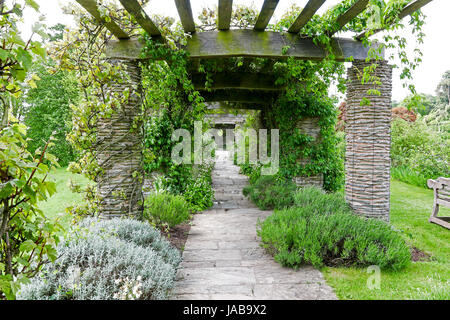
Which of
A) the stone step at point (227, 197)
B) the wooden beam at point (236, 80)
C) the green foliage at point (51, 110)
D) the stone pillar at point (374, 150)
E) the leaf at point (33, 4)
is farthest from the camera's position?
the green foliage at point (51, 110)

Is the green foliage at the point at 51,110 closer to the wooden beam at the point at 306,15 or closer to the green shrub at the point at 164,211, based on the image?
the green shrub at the point at 164,211

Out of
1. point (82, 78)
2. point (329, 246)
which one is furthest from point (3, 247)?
point (329, 246)

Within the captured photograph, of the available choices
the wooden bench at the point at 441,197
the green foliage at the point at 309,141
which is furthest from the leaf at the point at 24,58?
the wooden bench at the point at 441,197

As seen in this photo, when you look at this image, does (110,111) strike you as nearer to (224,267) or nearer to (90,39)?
(90,39)

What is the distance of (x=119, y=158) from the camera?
11.6 feet

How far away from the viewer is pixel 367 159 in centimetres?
377

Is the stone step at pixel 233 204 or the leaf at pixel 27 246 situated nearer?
the leaf at pixel 27 246

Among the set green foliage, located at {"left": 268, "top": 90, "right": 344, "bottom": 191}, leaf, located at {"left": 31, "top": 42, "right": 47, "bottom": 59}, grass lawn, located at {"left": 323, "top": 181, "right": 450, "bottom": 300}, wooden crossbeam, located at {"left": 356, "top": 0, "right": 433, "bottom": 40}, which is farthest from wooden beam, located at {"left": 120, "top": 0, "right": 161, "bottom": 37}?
green foliage, located at {"left": 268, "top": 90, "right": 344, "bottom": 191}

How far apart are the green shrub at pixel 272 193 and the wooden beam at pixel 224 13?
329cm

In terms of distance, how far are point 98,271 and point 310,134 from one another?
501cm

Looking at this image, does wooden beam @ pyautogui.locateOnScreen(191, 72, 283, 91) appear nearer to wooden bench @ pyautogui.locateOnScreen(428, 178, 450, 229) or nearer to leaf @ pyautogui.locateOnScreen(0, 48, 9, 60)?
wooden bench @ pyautogui.locateOnScreen(428, 178, 450, 229)

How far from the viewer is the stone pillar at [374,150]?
12.3 ft

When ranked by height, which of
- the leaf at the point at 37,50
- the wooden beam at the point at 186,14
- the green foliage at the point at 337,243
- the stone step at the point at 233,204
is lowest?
the stone step at the point at 233,204

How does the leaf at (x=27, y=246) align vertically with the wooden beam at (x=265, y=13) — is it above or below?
below
